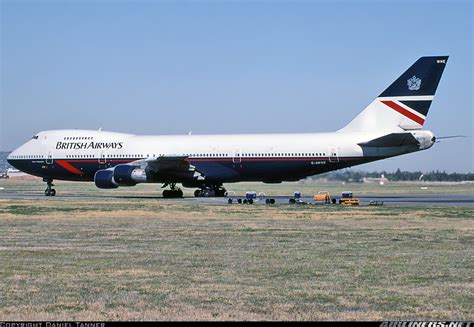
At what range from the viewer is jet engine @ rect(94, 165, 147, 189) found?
47.4m

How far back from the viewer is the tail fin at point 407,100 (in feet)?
152

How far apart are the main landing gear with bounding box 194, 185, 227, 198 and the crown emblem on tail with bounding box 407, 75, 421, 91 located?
543 inches

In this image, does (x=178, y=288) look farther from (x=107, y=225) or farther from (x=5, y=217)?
(x=5, y=217)

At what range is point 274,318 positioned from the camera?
33.2 feet

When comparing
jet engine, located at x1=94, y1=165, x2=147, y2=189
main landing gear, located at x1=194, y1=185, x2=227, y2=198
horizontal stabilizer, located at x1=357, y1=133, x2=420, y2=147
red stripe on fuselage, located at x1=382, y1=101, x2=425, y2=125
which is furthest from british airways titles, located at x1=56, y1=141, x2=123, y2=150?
red stripe on fuselage, located at x1=382, y1=101, x2=425, y2=125

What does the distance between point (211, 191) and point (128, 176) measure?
5.99 metres

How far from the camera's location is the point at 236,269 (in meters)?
14.7

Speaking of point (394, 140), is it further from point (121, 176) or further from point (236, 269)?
point (236, 269)

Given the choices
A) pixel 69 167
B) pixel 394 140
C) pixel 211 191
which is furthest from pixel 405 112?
pixel 69 167

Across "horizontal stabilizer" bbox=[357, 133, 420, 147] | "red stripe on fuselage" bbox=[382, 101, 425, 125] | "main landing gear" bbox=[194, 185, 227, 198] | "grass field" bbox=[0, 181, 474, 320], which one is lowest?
"grass field" bbox=[0, 181, 474, 320]

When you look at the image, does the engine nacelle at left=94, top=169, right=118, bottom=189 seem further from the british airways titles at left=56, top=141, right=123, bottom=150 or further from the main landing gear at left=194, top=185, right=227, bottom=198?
the main landing gear at left=194, top=185, right=227, bottom=198

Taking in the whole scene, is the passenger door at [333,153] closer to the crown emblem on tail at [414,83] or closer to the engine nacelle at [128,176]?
the crown emblem on tail at [414,83]

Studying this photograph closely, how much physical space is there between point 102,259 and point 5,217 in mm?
14166

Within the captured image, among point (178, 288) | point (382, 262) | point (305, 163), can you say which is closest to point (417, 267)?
point (382, 262)
